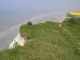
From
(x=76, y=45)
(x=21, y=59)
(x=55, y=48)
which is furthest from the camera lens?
(x=76, y=45)

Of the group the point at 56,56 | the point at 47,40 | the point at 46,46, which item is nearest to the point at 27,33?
the point at 47,40

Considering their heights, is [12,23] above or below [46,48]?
below

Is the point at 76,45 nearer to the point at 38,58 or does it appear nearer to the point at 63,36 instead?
the point at 63,36

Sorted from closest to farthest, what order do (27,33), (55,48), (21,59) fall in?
(21,59) → (55,48) → (27,33)

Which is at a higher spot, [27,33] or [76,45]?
[27,33]

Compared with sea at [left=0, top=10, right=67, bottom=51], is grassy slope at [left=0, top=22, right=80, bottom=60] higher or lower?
higher

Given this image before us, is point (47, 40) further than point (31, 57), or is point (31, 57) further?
point (47, 40)

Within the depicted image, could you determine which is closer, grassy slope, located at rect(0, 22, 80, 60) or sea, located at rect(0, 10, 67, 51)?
grassy slope, located at rect(0, 22, 80, 60)

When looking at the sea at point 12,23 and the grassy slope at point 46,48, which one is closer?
the grassy slope at point 46,48

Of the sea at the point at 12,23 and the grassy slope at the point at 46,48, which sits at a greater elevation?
the grassy slope at the point at 46,48

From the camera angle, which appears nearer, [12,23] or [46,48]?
[46,48]
